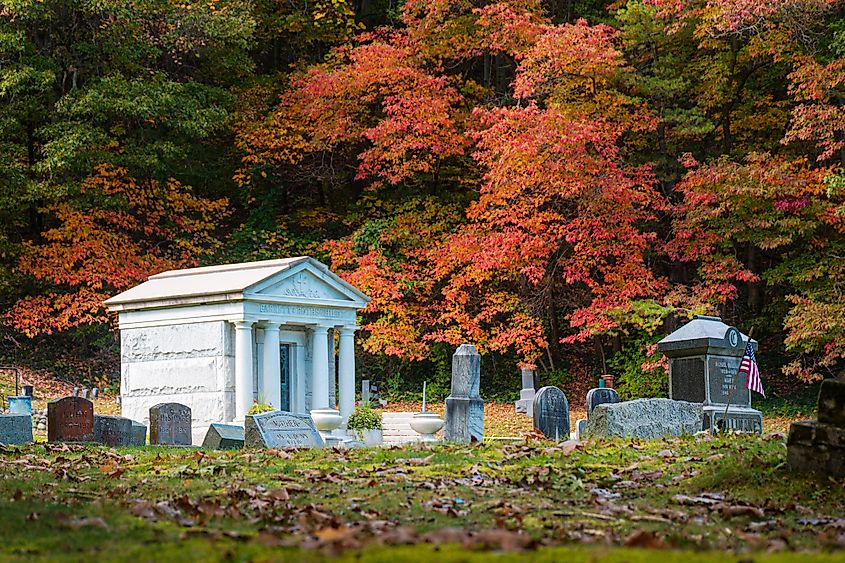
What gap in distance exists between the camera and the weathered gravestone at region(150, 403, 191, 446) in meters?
18.2

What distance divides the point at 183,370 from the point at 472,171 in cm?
1213

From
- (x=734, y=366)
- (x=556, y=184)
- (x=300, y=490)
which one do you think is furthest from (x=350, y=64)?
(x=300, y=490)

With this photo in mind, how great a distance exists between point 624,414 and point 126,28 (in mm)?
19832

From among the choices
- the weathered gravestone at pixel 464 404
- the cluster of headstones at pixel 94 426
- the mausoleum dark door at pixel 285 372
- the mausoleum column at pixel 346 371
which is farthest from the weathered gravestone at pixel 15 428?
the mausoleum column at pixel 346 371

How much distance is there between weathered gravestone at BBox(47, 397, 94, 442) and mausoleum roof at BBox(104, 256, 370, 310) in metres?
5.05

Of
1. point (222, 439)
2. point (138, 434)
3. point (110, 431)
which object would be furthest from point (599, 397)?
point (110, 431)

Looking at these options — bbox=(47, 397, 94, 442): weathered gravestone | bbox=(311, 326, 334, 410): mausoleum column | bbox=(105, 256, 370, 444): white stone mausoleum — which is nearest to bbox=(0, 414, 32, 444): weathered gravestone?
bbox=(47, 397, 94, 442): weathered gravestone

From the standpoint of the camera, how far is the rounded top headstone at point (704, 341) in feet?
59.4

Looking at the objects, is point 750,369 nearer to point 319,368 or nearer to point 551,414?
point 551,414

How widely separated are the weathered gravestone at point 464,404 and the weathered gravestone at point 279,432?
7.84 ft

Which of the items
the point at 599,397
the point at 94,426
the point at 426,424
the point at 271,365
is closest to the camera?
the point at 94,426

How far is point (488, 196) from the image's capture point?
28016mm

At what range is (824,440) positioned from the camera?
8430 mm

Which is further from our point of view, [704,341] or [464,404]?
[704,341]
